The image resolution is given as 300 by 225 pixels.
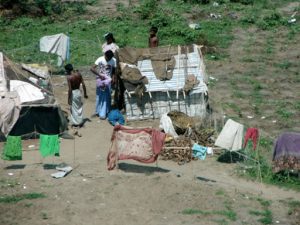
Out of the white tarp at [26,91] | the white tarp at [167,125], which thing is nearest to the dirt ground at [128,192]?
the white tarp at [26,91]

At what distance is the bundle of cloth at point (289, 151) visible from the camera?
41.9 feet

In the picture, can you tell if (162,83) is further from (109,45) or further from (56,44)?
(56,44)

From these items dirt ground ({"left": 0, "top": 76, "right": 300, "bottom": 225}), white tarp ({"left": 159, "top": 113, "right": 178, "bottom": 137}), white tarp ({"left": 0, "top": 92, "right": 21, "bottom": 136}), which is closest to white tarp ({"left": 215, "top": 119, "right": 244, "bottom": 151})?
dirt ground ({"left": 0, "top": 76, "right": 300, "bottom": 225})

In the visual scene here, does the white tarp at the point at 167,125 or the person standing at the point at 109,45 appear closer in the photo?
the white tarp at the point at 167,125

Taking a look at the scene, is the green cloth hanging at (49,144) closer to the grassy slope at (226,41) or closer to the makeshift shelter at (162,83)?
the makeshift shelter at (162,83)

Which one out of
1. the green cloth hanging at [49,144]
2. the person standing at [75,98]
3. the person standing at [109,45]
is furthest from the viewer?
the person standing at [109,45]

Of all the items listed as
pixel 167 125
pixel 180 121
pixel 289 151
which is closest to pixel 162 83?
pixel 180 121

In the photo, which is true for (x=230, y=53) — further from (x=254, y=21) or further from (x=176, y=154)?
(x=176, y=154)

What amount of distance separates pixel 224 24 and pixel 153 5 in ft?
9.18

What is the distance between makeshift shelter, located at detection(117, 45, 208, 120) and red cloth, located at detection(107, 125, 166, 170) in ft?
8.38

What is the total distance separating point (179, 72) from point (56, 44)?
4570 millimetres

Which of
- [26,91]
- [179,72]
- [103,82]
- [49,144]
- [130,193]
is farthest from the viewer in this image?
[179,72]

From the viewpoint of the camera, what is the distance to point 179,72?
1588 cm

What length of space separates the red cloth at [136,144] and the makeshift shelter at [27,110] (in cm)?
204
